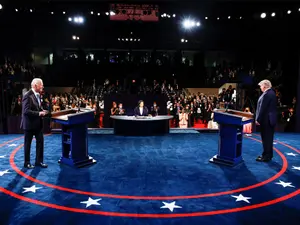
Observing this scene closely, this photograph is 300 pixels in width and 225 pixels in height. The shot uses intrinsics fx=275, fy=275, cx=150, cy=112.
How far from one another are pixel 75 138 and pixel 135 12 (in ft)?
21.1

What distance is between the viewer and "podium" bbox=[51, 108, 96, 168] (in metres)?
5.29

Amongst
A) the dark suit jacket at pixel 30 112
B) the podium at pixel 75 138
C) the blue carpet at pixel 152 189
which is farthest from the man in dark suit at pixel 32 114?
the blue carpet at pixel 152 189

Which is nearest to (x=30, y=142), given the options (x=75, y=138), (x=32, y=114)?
(x=32, y=114)

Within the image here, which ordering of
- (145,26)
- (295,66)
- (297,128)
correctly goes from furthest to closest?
(145,26) → (295,66) → (297,128)

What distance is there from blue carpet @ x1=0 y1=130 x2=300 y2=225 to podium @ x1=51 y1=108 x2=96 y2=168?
23 centimetres

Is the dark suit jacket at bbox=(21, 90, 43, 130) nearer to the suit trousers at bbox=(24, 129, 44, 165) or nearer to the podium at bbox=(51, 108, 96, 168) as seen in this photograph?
the suit trousers at bbox=(24, 129, 44, 165)

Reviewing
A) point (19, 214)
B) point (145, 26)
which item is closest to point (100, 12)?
point (145, 26)

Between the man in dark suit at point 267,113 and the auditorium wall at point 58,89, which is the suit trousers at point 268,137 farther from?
the auditorium wall at point 58,89

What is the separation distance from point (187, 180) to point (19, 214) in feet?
8.70

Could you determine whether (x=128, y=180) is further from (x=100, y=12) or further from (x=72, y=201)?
(x=100, y=12)

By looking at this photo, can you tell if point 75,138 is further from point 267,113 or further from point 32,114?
point 267,113

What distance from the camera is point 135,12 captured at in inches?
400

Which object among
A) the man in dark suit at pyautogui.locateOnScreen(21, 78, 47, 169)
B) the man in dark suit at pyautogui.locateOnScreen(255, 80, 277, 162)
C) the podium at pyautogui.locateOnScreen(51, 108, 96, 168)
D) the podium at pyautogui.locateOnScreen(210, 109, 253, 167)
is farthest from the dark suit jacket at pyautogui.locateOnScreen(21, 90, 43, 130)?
the man in dark suit at pyautogui.locateOnScreen(255, 80, 277, 162)

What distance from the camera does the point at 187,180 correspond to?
478 centimetres
